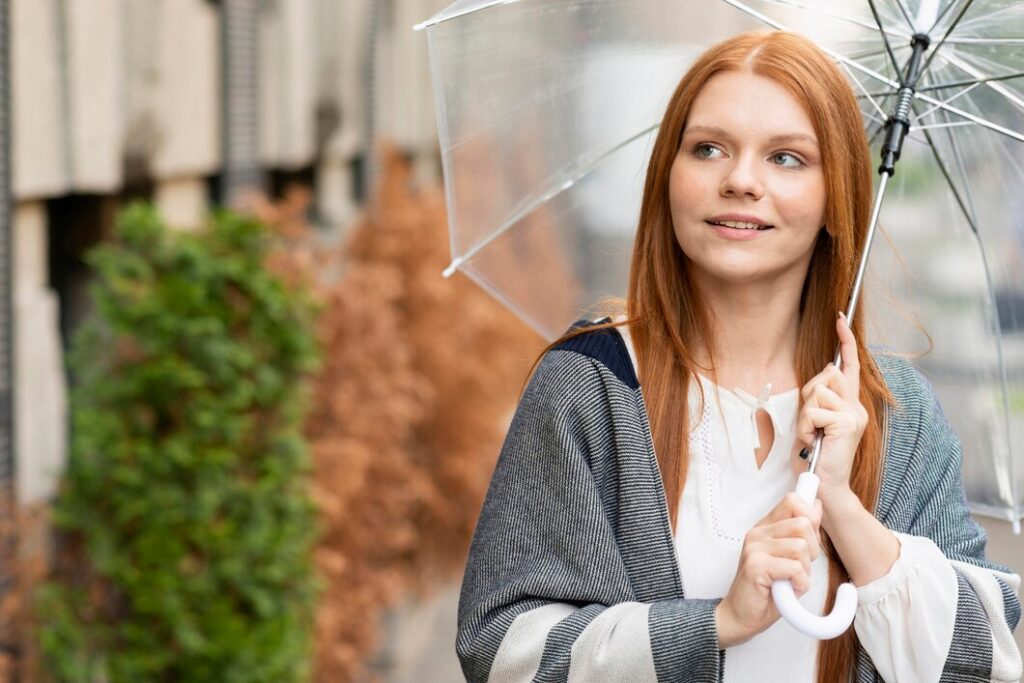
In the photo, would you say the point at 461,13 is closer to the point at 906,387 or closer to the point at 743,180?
the point at 743,180

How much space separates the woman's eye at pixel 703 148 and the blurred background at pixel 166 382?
64cm

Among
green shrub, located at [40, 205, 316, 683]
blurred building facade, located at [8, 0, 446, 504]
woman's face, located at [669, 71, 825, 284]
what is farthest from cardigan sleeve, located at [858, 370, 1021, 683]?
blurred building facade, located at [8, 0, 446, 504]

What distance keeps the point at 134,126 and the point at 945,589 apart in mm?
3004

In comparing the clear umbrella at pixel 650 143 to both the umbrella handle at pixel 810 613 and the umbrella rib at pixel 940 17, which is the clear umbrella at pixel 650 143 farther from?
the umbrella handle at pixel 810 613

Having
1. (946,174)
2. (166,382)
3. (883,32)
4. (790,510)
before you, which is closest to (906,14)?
(883,32)

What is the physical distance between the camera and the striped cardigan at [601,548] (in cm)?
204

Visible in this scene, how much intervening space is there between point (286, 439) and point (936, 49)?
2241 millimetres

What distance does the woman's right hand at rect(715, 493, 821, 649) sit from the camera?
1.91 metres

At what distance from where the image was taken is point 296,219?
15.7 ft

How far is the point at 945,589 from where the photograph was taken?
2.12 meters

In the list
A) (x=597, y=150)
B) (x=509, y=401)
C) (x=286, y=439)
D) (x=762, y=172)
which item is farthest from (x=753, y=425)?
(x=509, y=401)

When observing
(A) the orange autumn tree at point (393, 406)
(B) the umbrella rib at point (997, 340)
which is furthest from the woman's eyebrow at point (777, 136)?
(A) the orange autumn tree at point (393, 406)

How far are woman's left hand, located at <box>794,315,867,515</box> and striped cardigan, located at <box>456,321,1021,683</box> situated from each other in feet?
0.43

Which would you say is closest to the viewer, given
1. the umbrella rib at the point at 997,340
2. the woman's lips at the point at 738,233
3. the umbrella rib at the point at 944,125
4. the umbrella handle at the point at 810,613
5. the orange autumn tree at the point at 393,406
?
the umbrella handle at the point at 810,613
